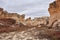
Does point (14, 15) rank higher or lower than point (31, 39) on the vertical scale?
higher

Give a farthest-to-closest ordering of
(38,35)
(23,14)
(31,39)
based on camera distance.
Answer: (23,14) < (38,35) < (31,39)

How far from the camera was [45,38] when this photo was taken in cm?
1306

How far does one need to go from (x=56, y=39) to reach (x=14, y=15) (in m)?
52.9

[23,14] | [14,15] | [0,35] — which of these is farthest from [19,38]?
[23,14]

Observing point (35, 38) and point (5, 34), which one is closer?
point (35, 38)

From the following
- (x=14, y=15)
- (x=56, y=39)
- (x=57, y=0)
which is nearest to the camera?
(x=56, y=39)

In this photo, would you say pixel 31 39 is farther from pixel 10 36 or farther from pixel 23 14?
pixel 23 14

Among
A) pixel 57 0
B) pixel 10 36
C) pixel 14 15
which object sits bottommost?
pixel 10 36

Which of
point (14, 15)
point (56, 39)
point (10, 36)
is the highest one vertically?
point (14, 15)

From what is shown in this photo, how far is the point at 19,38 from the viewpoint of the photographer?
13250mm

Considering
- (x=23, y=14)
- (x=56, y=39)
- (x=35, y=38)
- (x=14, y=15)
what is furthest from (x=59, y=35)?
(x=23, y=14)

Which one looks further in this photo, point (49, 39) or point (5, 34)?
point (5, 34)

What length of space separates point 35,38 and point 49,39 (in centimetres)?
98

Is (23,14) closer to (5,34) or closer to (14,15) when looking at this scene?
(14,15)
